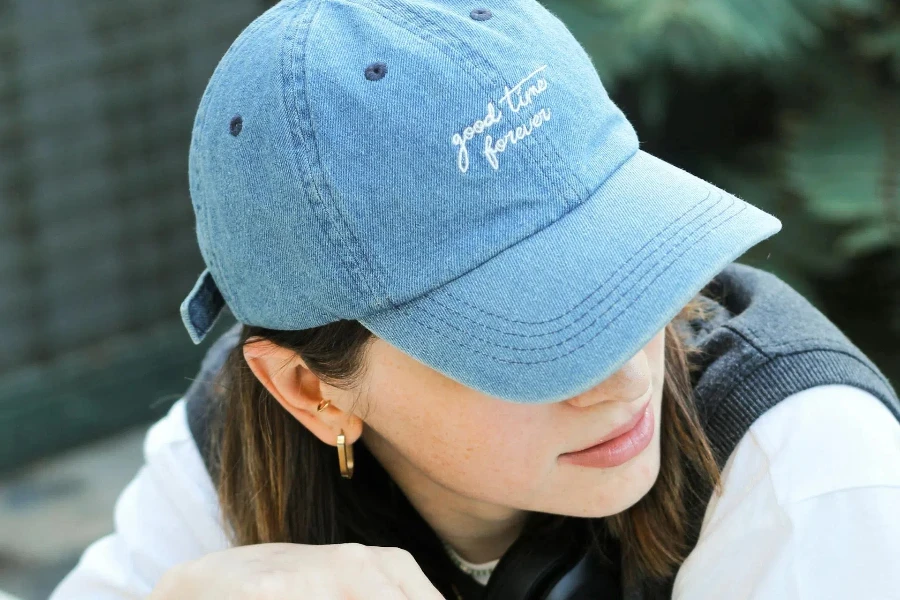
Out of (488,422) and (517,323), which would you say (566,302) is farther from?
(488,422)

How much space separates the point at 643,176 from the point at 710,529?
0.47 meters

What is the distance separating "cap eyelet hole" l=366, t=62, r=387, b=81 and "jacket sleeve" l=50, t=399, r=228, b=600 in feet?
2.82

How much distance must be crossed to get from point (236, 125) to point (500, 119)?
1.04ft

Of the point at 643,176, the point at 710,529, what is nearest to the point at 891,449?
the point at 710,529

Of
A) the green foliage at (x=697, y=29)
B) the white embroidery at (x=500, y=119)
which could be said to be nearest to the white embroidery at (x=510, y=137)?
the white embroidery at (x=500, y=119)

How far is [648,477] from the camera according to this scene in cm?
133

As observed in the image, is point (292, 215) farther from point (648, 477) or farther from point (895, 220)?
point (895, 220)

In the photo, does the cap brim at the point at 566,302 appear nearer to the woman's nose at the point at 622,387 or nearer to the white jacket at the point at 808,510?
the woman's nose at the point at 622,387

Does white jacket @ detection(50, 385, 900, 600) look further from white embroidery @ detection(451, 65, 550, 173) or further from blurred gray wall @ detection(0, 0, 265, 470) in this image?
blurred gray wall @ detection(0, 0, 265, 470)

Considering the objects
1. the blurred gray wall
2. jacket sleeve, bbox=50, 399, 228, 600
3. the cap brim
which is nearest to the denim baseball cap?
the cap brim

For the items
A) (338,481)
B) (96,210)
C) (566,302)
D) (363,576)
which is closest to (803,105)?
(338,481)

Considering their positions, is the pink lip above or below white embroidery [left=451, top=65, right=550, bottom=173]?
below

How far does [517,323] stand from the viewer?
1163 mm

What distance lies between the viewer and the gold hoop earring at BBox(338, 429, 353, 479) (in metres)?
1.48
